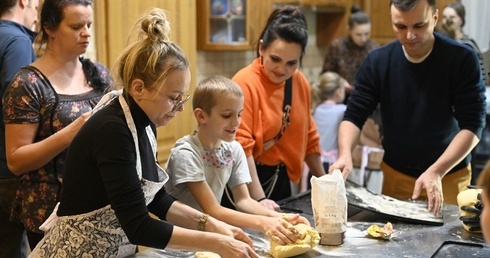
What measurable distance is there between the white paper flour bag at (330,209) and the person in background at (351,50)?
317 cm

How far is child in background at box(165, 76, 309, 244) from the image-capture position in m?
2.02

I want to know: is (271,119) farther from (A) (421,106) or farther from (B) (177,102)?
(B) (177,102)

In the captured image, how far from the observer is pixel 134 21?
2994 mm

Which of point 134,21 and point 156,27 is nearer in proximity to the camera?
point 156,27

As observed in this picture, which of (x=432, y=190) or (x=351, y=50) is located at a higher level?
(x=351, y=50)

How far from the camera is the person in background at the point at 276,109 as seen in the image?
2.41 m

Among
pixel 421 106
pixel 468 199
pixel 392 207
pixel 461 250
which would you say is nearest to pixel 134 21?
pixel 421 106

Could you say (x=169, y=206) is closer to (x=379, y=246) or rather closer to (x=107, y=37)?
(x=379, y=246)

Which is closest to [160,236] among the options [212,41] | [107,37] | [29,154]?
[29,154]

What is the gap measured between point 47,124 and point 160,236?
0.66 meters

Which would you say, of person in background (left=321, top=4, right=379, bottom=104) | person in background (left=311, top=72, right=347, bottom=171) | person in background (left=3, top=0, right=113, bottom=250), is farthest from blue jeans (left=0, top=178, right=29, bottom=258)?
person in background (left=321, top=4, right=379, bottom=104)

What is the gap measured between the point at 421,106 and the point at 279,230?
0.97m

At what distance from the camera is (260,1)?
4.63 m

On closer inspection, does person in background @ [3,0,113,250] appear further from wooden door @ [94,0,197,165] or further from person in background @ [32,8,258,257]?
wooden door @ [94,0,197,165]
